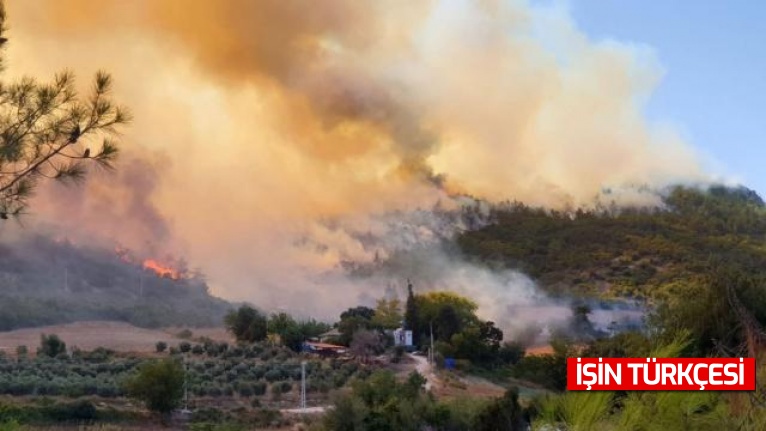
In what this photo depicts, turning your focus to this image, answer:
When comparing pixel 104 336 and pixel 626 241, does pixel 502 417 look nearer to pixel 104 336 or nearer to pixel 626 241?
pixel 104 336

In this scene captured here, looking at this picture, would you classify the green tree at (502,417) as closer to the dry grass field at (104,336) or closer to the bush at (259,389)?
the bush at (259,389)

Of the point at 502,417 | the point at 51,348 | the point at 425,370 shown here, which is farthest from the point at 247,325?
the point at 502,417

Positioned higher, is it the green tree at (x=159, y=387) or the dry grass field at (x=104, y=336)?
the dry grass field at (x=104, y=336)

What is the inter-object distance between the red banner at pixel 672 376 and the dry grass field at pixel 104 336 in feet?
195

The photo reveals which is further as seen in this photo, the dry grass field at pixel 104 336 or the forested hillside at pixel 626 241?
the forested hillside at pixel 626 241

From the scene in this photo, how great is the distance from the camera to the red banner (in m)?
5.95

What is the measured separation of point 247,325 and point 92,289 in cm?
4018

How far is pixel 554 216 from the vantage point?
118 meters

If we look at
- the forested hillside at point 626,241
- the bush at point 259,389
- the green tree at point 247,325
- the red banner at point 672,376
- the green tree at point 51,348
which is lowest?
the bush at point 259,389

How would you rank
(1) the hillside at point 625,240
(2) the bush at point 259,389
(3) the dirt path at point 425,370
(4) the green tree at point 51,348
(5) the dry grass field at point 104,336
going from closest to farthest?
(2) the bush at point 259,389 → (3) the dirt path at point 425,370 → (4) the green tree at point 51,348 → (5) the dry grass field at point 104,336 → (1) the hillside at point 625,240

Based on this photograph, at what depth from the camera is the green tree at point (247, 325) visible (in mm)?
69062

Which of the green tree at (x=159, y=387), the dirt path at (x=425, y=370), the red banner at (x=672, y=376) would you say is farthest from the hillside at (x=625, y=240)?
the red banner at (x=672, y=376)

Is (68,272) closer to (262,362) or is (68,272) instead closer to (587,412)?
(262,362)

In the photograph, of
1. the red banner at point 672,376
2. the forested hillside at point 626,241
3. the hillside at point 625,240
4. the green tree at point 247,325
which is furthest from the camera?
the hillside at point 625,240
